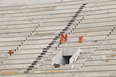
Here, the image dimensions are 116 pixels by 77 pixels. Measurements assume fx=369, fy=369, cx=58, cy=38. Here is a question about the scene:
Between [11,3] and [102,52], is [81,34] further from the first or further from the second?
[11,3]

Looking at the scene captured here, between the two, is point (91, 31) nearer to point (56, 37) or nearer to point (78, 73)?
point (56, 37)

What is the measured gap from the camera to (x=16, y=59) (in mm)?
25984

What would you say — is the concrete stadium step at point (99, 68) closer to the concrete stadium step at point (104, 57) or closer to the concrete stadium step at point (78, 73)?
the concrete stadium step at point (78, 73)

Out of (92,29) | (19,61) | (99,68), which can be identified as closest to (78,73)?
(99,68)

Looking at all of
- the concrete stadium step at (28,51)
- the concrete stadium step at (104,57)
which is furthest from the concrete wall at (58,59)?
the concrete stadium step at (104,57)

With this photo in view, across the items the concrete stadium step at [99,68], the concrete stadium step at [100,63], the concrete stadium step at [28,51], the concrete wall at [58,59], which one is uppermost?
the concrete stadium step at [28,51]

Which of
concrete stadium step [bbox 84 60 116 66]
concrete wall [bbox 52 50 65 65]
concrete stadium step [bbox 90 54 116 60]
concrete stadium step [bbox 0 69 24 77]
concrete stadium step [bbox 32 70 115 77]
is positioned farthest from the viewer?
concrete wall [bbox 52 50 65 65]

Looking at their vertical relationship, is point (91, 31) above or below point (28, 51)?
above

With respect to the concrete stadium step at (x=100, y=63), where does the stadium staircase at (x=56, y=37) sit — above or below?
above

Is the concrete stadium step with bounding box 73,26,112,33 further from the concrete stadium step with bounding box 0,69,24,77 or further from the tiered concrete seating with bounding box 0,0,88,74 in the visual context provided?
the concrete stadium step with bounding box 0,69,24,77

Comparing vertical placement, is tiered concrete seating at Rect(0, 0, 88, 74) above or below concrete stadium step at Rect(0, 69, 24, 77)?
above

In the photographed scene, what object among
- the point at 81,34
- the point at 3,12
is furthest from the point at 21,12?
the point at 81,34

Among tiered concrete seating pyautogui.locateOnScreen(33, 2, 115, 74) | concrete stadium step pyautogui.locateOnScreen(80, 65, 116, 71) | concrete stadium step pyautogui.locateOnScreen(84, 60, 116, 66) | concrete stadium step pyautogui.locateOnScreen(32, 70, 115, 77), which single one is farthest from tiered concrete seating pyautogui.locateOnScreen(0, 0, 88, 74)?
concrete stadium step pyautogui.locateOnScreen(80, 65, 116, 71)

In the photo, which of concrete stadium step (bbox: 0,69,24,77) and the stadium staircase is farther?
concrete stadium step (bbox: 0,69,24,77)
